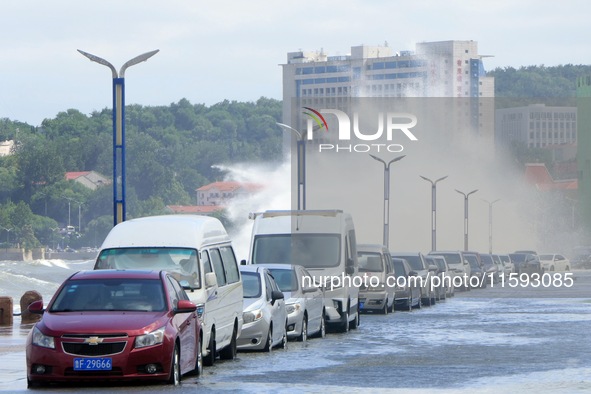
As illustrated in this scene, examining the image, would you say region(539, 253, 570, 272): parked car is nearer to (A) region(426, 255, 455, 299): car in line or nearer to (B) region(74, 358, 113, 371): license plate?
(A) region(426, 255, 455, 299): car in line

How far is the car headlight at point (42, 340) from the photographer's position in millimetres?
16842

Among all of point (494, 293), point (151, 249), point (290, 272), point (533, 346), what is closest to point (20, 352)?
point (151, 249)

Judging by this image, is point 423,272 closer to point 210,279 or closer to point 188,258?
point 188,258

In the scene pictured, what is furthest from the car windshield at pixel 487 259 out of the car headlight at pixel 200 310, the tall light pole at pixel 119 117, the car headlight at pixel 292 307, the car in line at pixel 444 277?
the car headlight at pixel 200 310

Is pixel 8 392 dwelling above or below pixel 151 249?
below

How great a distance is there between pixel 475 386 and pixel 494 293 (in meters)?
41.5

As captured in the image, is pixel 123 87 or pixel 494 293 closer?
pixel 123 87

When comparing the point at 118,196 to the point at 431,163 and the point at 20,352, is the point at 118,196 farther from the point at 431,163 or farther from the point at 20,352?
the point at 431,163

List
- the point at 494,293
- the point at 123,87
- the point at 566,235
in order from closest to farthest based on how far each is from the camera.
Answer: the point at 123,87 < the point at 494,293 < the point at 566,235

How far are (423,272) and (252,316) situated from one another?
23482 millimetres

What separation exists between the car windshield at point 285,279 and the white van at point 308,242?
3811 millimetres

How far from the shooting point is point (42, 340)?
16.9m

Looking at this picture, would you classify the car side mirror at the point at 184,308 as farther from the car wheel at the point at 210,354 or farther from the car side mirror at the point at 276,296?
the car side mirror at the point at 276,296

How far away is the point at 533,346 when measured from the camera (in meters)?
25.5
